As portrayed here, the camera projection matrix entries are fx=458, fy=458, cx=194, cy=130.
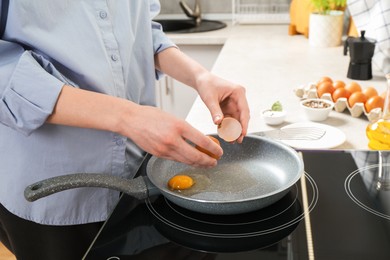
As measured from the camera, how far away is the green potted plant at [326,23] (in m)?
1.98

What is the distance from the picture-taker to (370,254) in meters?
0.64

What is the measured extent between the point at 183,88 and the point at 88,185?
1.63 metres

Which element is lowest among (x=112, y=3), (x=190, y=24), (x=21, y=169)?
(x=190, y=24)

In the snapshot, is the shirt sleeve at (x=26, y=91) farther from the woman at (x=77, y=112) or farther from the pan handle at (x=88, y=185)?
the pan handle at (x=88, y=185)

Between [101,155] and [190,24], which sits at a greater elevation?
[101,155]

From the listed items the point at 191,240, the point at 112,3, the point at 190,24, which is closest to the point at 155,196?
the point at 191,240

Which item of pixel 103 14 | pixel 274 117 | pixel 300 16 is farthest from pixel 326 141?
pixel 300 16

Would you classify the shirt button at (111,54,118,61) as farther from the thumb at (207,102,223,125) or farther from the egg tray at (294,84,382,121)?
the egg tray at (294,84,382,121)

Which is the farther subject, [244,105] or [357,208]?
[244,105]

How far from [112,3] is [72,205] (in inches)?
15.5

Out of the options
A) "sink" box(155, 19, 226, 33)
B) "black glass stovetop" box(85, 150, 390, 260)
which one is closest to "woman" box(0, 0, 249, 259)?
"black glass stovetop" box(85, 150, 390, 260)

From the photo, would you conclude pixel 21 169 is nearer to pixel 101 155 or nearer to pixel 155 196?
pixel 101 155

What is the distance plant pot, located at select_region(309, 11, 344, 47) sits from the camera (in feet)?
6.53

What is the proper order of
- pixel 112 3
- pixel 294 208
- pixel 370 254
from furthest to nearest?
pixel 112 3 → pixel 294 208 → pixel 370 254
